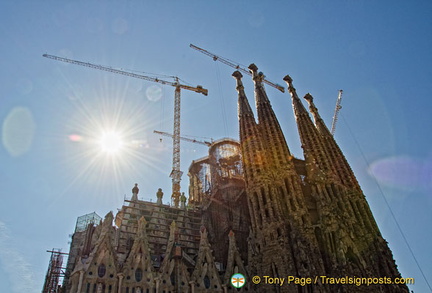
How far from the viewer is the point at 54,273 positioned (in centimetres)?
3684

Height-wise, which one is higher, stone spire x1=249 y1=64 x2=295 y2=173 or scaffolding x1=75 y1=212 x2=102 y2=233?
stone spire x1=249 y1=64 x2=295 y2=173

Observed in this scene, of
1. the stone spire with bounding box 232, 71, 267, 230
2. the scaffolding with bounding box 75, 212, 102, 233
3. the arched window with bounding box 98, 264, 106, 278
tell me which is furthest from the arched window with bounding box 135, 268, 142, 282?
the scaffolding with bounding box 75, 212, 102, 233

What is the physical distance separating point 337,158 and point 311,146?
346cm

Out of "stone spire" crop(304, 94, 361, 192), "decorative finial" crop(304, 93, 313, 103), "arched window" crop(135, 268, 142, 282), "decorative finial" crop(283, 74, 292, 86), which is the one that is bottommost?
"arched window" crop(135, 268, 142, 282)

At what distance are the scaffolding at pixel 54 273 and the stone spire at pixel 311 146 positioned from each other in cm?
2759

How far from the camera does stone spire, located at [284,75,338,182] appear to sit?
131ft

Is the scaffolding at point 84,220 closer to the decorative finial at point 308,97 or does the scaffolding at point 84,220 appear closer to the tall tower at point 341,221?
the tall tower at point 341,221

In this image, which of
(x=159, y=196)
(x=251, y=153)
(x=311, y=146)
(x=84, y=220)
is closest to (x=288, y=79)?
(x=311, y=146)

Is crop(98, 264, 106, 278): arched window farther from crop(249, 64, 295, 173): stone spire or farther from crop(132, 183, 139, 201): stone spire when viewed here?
crop(249, 64, 295, 173): stone spire

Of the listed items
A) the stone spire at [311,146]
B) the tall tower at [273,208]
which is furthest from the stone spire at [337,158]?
the tall tower at [273,208]

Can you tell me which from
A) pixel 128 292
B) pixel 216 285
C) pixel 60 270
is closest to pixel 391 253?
pixel 216 285

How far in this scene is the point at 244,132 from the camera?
42.0 metres

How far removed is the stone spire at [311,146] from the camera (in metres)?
40.0

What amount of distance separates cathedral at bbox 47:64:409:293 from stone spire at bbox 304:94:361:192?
16 centimetres
